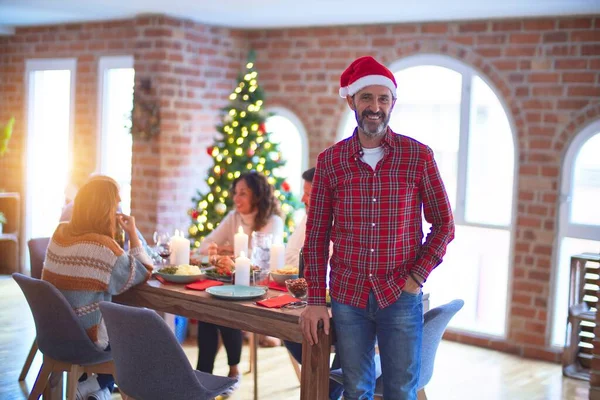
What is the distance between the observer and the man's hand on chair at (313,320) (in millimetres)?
2814

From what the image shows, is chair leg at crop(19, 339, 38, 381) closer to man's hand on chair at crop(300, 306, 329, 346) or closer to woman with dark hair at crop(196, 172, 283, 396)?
woman with dark hair at crop(196, 172, 283, 396)

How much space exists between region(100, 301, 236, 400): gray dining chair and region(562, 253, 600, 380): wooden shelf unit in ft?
10.1

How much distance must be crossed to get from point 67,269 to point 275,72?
146 inches

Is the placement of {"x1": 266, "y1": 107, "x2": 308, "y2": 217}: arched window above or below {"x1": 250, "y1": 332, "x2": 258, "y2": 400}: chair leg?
above

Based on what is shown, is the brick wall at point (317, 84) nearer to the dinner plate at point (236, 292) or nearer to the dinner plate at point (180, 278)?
the dinner plate at point (180, 278)

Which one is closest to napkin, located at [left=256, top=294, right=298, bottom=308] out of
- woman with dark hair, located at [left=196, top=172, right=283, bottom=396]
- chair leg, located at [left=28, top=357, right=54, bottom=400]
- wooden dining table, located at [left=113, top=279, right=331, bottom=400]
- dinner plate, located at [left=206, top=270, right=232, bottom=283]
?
wooden dining table, located at [left=113, top=279, right=331, bottom=400]

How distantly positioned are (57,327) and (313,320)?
1211 millimetres

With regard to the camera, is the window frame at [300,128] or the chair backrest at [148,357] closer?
the chair backrest at [148,357]

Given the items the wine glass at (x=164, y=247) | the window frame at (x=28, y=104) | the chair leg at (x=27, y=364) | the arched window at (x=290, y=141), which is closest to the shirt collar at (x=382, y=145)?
the wine glass at (x=164, y=247)

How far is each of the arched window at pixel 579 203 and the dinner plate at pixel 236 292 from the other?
2860mm

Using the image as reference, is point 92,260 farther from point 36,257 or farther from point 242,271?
point 36,257

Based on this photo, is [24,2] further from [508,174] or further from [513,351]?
[513,351]

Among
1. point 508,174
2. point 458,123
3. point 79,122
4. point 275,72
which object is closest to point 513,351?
point 508,174

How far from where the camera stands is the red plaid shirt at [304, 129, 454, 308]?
2680mm
